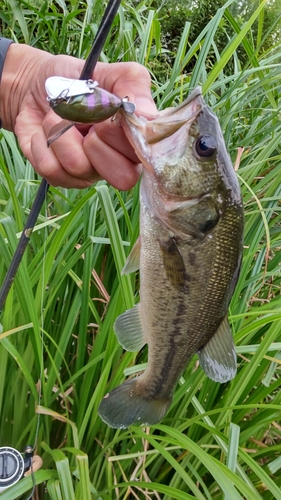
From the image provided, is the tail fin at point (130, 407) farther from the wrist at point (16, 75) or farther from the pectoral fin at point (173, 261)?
the wrist at point (16, 75)

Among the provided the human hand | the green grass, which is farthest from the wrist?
the green grass

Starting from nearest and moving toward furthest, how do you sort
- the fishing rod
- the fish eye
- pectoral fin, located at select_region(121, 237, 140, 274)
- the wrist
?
the fishing rod → the fish eye → pectoral fin, located at select_region(121, 237, 140, 274) → the wrist

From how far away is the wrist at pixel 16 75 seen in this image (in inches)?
45.3

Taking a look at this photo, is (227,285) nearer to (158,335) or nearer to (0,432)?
(158,335)

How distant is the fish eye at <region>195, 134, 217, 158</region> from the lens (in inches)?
30.7

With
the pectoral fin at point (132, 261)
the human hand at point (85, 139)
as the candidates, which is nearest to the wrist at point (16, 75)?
the human hand at point (85, 139)

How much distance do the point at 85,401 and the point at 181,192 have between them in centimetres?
64

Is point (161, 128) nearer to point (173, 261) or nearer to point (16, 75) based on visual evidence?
point (173, 261)

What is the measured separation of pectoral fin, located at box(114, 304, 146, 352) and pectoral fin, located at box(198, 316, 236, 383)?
0.45 feet

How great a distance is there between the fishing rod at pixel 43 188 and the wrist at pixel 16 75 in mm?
418

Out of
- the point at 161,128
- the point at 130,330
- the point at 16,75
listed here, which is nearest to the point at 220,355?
the point at 130,330

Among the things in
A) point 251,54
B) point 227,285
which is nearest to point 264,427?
point 227,285

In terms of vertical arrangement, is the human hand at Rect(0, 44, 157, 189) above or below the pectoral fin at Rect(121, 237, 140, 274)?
above

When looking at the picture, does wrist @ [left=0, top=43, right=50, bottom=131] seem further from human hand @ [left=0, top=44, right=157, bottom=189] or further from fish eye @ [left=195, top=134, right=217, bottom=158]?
fish eye @ [left=195, top=134, right=217, bottom=158]
